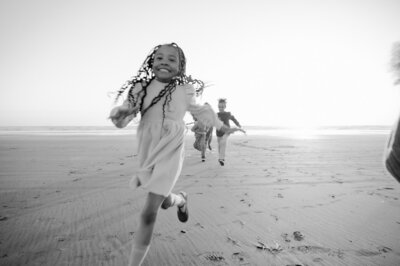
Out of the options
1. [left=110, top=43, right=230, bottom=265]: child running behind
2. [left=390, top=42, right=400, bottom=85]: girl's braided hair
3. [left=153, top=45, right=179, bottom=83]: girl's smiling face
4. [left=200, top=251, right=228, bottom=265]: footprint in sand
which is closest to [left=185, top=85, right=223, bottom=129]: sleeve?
[left=110, top=43, right=230, bottom=265]: child running behind

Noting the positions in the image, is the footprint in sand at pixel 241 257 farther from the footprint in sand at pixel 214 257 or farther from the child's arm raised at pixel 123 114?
the child's arm raised at pixel 123 114

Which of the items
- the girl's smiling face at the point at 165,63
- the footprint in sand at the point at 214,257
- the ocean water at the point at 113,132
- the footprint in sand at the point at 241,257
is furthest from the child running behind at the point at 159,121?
the ocean water at the point at 113,132

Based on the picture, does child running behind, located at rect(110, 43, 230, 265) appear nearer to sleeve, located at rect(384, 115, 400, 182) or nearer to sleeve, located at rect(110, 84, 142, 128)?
sleeve, located at rect(110, 84, 142, 128)

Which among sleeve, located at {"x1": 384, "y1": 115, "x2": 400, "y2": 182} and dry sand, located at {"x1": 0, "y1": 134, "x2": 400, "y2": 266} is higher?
sleeve, located at {"x1": 384, "y1": 115, "x2": 400, "y2": 182}

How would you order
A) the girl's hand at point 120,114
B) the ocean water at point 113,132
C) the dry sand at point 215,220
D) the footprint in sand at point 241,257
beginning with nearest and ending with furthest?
the girl's hand at point 120,114
the footprint in sand at point 241,257
the dry sand at point 215,220
the ocean water at point 113,132

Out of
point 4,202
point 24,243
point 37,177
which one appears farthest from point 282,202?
point 37,177

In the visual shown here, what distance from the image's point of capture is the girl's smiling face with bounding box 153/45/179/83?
91.5 inches

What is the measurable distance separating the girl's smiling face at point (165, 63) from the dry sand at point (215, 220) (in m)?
1.72

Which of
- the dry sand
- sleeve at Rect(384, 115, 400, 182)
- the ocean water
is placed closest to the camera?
sleeve at Rect(384, 115, 400, 182)

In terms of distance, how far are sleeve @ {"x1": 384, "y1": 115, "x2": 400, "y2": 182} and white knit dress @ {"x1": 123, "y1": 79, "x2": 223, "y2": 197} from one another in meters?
1.44

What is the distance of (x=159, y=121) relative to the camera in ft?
7.02

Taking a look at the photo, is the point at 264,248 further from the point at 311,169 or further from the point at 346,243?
the point at 311,169

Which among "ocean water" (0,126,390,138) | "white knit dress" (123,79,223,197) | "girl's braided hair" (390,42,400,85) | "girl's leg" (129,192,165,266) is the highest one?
"girl's braided hair" (390,42,400,85)

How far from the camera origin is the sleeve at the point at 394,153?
1.08 metres
